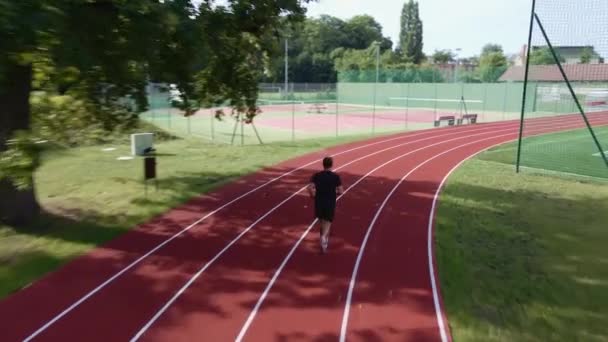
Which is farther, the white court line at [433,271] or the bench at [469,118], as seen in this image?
the bench at [469,118]

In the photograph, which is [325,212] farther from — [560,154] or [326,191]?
[560,154]

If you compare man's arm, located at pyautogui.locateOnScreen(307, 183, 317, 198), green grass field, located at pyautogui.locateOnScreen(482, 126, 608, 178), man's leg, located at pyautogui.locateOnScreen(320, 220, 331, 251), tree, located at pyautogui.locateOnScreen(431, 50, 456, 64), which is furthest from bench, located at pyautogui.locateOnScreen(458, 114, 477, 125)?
tree, located at pyautogui.locateOnScreen(431, 50, 456, 64)

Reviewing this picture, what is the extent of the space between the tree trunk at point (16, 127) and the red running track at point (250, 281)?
2620 millimetres

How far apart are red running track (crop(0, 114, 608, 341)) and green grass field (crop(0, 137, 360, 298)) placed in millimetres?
649

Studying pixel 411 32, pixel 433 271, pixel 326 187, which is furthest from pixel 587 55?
pixel 411 32

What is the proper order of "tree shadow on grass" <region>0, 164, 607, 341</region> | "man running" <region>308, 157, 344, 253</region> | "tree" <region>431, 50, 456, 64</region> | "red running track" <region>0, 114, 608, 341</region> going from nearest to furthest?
"red running track" <region>0, 114, 608, 341</region> < "tree shadow on grass" <region>0, 164, 607, 341</region> < "man running" <region>308, 157, 344, 253</region> < "tree" <region>431, 50, 456, 64</region>

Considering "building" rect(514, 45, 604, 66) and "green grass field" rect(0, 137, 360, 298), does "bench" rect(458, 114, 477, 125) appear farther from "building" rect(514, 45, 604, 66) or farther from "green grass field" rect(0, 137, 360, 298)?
"building" rect(514, 45, 604, 66)

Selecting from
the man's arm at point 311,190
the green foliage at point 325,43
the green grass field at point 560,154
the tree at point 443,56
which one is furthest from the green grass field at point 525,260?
the tree at point 443,56

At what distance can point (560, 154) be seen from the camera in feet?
65.9

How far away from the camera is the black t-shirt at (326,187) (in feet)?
27.7

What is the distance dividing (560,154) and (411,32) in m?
100

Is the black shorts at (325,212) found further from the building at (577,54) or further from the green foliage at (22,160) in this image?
the building at (577,54)

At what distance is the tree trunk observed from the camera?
388 inches

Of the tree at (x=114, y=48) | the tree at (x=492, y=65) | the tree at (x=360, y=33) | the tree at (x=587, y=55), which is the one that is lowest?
the tree at (x=114, y=48)
